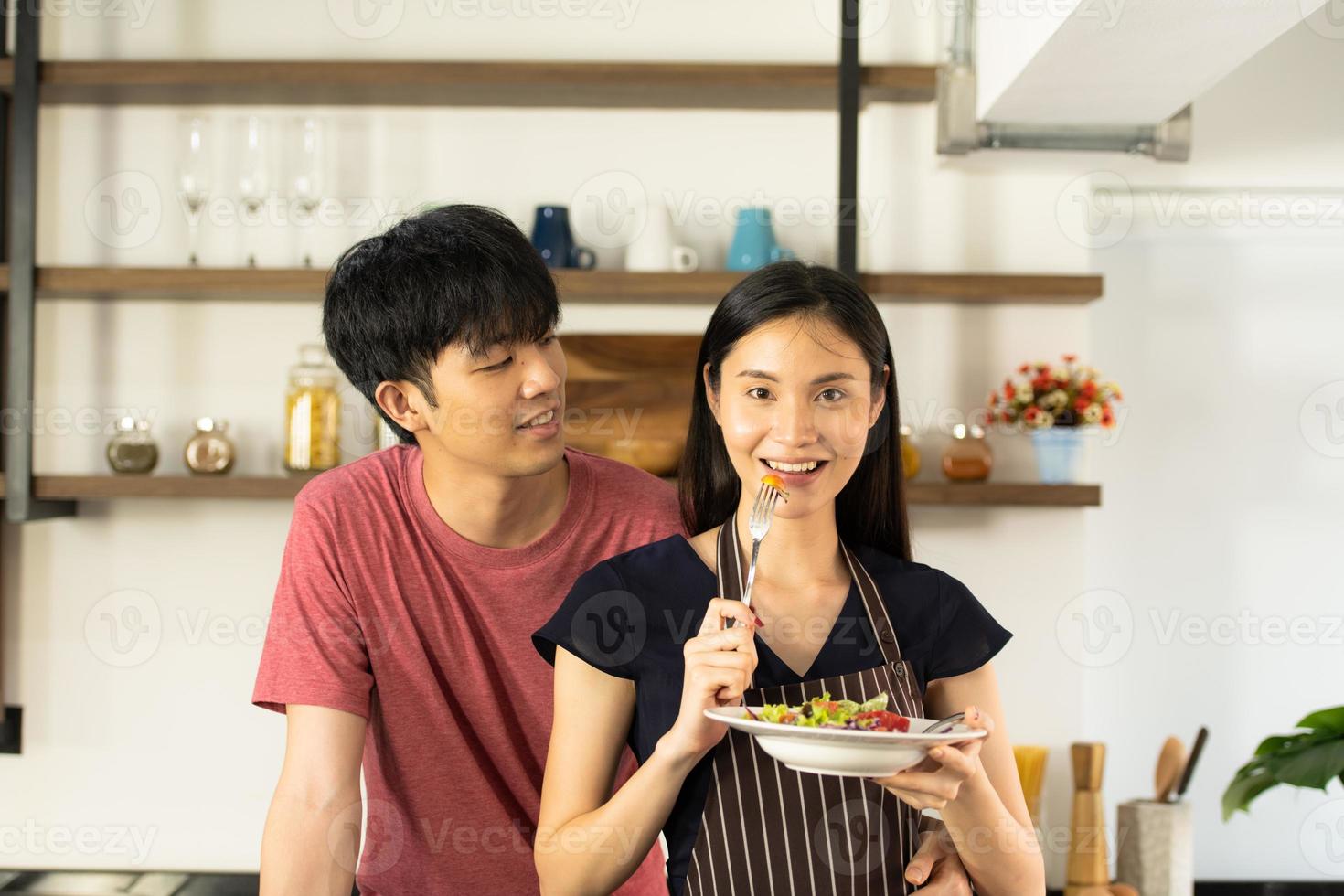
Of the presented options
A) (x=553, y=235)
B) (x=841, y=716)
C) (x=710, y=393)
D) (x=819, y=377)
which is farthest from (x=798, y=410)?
(x=553, y=235)

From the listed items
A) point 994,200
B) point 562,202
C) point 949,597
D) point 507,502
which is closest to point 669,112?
point 562,202

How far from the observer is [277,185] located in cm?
274

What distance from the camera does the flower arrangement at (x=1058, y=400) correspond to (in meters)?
2.55

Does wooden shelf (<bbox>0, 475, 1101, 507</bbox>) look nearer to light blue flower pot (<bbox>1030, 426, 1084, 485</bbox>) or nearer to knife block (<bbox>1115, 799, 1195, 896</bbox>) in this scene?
light blue flower pot (<bbox>1030, 426, 1084, 485</bbox>)

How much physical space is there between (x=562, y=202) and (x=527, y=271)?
135cm

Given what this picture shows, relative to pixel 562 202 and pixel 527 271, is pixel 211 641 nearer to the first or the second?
pixel 562 202

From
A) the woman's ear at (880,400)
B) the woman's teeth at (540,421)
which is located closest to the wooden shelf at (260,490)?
the woman's ear at (880,400)

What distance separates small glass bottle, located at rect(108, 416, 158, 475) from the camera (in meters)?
2.61

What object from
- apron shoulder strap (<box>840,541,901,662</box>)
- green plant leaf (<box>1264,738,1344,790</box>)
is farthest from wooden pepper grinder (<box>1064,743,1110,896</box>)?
apron shoulder strap (<box>840,541,901,662</box>)

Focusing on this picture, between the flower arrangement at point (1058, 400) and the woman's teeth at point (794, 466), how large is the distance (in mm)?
1483

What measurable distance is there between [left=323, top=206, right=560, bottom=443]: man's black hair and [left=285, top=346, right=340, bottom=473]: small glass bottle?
1119 millimetres

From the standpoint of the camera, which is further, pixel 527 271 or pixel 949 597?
pixel 527 271

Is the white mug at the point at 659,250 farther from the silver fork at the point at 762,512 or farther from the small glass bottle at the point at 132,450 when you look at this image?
the silver fork at the point at 762,512

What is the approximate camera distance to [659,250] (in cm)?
263
